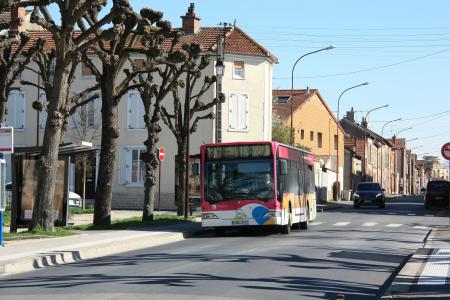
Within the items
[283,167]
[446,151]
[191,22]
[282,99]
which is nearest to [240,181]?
[283,167]

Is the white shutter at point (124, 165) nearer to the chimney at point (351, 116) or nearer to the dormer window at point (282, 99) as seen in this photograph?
the dormer window at point (282, 99)

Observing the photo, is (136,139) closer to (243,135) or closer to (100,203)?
(243,135)

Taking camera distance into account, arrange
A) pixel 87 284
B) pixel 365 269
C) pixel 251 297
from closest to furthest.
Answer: pixel 251 297 → pixel 87 284 → pixel 365 269

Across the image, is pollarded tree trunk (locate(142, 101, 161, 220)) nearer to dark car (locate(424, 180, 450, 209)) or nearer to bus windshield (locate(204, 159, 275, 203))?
bus windshield (locate(204, 159, 275, 203))

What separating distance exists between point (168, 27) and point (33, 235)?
7.91m

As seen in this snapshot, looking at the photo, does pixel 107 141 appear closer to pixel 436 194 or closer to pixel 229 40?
pixel 229 40

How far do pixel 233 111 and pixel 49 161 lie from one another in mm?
28599

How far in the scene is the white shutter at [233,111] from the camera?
49719 millimetres

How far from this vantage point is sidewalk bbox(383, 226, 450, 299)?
35.2 ft

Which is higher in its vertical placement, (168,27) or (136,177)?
(168,27)

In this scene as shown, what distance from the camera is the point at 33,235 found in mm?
20859

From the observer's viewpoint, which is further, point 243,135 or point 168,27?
point 243,135

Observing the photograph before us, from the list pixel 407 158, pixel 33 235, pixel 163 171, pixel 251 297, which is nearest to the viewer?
pixel 251 297

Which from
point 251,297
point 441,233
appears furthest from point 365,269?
point 441,233
